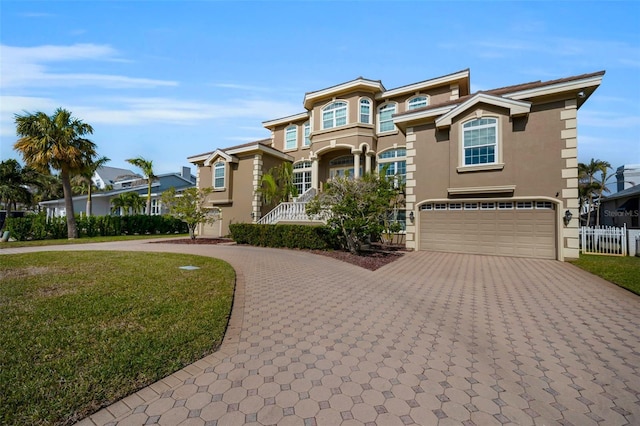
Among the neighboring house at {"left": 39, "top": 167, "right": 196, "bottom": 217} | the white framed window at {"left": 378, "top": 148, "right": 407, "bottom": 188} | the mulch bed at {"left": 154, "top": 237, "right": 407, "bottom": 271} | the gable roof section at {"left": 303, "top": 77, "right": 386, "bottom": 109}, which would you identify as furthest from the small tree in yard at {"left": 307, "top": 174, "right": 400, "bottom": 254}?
the neighboring house at {"left": 39, "top": 167, "right": 196, "bottom": 217}

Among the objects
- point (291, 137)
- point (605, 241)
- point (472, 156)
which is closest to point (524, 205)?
point (472, 156)

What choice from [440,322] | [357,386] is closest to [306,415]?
[357,386]

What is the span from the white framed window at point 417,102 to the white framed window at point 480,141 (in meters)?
5.42

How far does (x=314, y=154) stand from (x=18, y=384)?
57.9ft

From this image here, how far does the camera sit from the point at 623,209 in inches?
899

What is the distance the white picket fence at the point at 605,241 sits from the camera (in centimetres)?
1246

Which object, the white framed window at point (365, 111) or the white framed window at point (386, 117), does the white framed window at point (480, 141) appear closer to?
the white framed window at point (386, 117)

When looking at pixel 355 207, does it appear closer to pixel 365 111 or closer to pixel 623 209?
pixel 365 111

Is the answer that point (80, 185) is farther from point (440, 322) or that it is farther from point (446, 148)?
point (440, 322)

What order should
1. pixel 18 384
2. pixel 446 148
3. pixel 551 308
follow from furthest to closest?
pixel 446 148 < pixel 551 308 < pixel 18 384

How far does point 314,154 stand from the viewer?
1919 cm

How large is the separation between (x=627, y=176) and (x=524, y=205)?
1165 inches

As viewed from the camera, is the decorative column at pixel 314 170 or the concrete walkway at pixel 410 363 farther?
the decorative column at pixel 314 170

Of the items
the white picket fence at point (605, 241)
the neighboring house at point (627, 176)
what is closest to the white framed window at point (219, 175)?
the white picket fence at point (605, 241)
